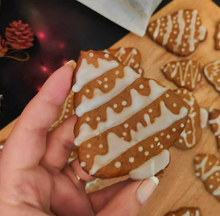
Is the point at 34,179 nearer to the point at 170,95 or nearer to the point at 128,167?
the point at 128,167

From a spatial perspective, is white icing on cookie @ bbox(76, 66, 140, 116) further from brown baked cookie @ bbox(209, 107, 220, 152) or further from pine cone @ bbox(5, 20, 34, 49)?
pine cone @ bbox(5, 20, 34, 49)

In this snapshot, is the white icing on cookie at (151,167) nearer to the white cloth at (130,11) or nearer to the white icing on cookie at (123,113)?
the white icing on cookie at (123,113)

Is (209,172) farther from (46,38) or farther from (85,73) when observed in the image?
(46,38)

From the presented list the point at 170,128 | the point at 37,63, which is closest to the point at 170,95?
the point at 170,128

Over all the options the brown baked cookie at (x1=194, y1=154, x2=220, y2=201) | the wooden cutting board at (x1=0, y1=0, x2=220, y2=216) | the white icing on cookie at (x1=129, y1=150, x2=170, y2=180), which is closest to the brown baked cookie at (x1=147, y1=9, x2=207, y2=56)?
the wooden cutting board at (x1=0, y1=0, x2=220, y2=216)

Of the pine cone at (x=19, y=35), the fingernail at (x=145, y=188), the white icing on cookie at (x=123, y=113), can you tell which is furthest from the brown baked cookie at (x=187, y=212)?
the pine cone at (x=19, y=35)

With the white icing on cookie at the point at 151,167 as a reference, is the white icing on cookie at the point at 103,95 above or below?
above
